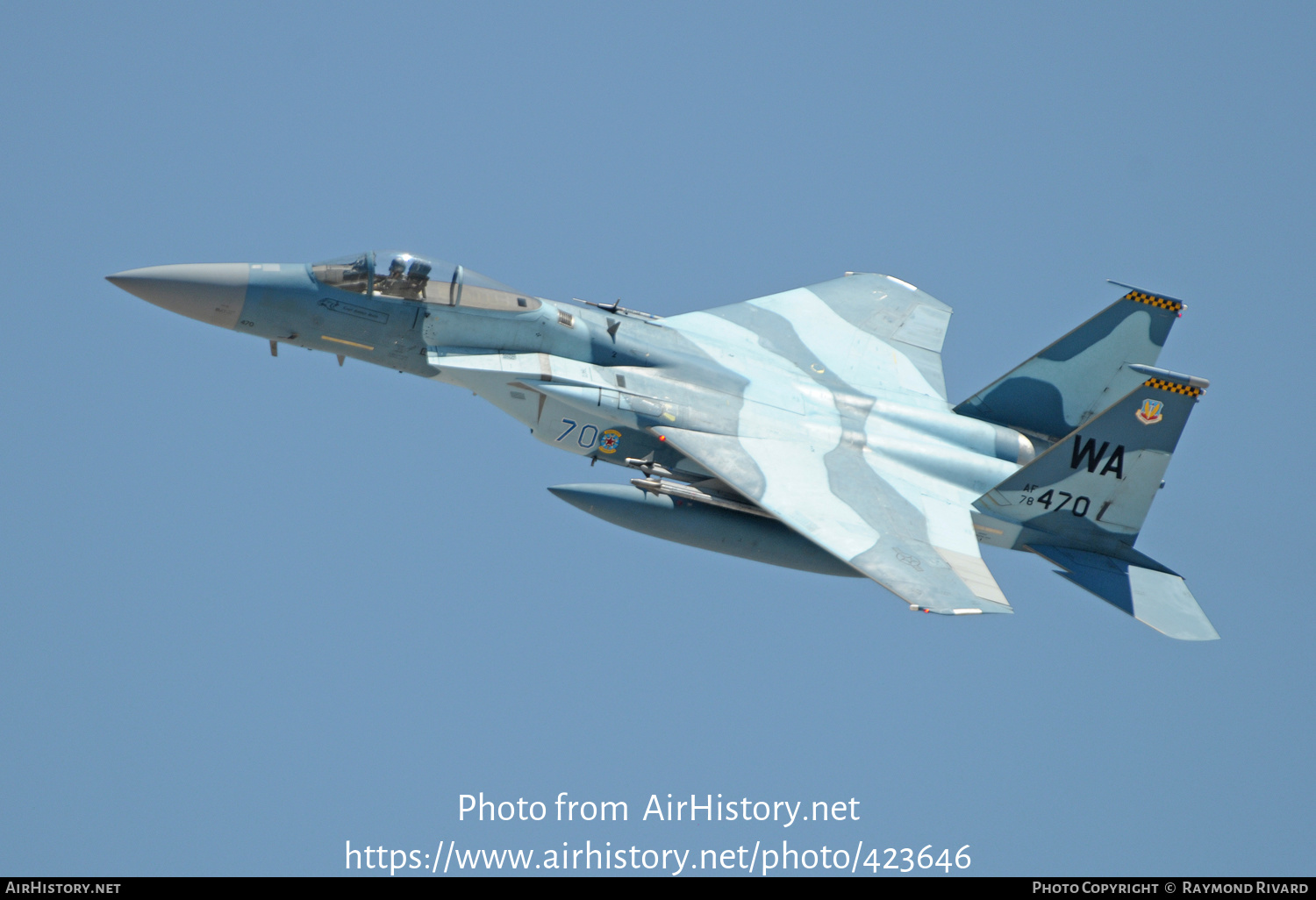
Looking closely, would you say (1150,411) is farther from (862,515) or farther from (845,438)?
(862,515)

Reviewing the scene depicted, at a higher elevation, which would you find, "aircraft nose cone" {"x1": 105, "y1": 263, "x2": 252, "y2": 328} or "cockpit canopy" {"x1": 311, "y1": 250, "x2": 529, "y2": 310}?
"cockpit canopy" {"x1": 311, "y1": 250, "x2": 529, "y2": 310}

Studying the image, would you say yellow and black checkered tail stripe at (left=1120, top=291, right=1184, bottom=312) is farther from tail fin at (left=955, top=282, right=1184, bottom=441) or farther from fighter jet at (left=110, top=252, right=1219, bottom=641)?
fighter jet at (left=110, top=252, right=1219, bottom=641)

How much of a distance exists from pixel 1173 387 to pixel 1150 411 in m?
0.45

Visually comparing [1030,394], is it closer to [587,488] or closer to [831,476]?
[831,476]

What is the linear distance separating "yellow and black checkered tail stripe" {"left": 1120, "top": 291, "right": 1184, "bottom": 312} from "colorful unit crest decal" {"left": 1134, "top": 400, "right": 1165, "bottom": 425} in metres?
2.82

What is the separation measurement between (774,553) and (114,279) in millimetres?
9456

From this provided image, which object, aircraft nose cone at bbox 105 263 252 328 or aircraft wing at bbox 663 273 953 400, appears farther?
aircraft wing at bbox 663 273 953 400

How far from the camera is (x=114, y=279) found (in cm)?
1670

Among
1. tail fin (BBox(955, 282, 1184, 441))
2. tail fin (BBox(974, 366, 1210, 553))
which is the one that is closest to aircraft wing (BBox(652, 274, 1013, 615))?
tail fin (BBox(974, 366, 1210, 553))

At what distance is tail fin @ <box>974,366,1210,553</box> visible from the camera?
18016 millimetres

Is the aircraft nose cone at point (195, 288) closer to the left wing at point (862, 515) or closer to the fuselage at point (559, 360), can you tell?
the fuselage at point (559, 360)

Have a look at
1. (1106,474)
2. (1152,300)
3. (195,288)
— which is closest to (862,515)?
(1106,474)

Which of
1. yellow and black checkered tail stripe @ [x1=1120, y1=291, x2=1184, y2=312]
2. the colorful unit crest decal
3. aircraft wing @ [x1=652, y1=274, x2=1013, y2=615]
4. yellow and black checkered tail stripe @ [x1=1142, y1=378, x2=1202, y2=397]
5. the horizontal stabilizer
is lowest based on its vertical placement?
the horizontal stabilizer

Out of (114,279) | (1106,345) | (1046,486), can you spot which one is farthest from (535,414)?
(1106,345)
